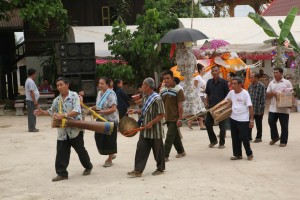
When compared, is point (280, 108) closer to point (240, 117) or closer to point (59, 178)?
point (240, 117)

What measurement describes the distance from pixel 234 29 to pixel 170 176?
1347cm

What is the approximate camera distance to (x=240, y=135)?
902cm

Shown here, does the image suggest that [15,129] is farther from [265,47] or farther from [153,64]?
[265,47]

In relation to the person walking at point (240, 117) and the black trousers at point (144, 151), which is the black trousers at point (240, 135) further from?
the black trousers at point (144, 151)

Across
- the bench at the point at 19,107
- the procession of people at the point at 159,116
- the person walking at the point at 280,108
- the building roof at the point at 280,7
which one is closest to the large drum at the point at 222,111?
the procession of people at the point at 159,116

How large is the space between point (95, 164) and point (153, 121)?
189 centimetres

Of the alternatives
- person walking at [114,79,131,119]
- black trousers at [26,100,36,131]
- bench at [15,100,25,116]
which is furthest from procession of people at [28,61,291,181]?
bench at [15,100,25,116]

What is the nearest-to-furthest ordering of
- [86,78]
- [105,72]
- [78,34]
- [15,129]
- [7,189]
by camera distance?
[7,189]
[15,129]
[86,78]
[105,72]
[78,34]

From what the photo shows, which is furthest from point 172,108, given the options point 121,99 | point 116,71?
point 116,71

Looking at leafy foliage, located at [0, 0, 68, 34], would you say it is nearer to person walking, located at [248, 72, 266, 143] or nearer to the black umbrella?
the black umbrella

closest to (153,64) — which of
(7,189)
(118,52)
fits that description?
(118,52)

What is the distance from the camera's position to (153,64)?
66.0 feet

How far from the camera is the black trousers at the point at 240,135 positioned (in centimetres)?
898

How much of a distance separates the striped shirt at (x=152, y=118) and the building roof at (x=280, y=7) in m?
→ 20.3
